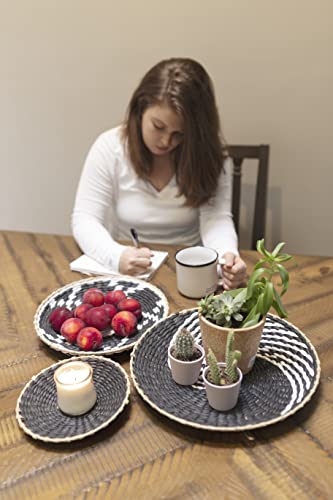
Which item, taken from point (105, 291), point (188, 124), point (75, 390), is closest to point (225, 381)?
point (75, 390)

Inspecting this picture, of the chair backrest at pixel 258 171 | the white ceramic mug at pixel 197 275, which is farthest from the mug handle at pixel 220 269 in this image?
the chair backrest at pixel 258 171

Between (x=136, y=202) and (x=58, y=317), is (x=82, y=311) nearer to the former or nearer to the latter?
(x=58, y=317)

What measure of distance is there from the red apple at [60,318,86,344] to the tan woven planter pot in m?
0.29

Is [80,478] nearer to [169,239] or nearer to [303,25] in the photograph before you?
[169,239]

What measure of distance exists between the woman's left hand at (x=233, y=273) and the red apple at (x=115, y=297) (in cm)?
27

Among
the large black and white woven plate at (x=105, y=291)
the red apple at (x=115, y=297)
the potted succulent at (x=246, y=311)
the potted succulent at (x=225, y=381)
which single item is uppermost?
the potted succulent at (x=246, y=311)

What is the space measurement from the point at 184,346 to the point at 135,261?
1.49 feet

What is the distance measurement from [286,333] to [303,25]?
1.28 m

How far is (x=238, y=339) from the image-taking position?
88cm

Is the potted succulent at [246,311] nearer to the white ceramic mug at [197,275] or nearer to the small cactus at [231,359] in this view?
the small cactus at [231,359]

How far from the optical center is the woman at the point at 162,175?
1.44m

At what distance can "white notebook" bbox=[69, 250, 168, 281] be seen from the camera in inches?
52.1

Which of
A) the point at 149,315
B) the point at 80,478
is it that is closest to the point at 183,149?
the point at 149,315

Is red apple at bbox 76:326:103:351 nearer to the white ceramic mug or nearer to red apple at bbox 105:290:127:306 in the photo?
red apple at bbox 105:290:127:306
